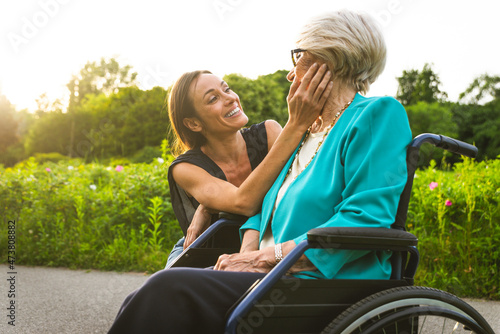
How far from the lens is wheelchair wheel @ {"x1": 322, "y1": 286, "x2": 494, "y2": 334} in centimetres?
140

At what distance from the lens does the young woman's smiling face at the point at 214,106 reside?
2.42 metres

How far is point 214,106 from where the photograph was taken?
241 cm

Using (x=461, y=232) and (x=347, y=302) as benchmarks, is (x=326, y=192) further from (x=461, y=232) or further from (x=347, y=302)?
(x=461, y=232)

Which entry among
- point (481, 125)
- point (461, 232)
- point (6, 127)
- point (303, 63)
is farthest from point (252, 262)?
point (6, 127)

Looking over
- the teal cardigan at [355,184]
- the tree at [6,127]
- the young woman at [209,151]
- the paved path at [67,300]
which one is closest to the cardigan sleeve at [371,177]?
the teal cardigan at [355,184]

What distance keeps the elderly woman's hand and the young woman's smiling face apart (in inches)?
33.6

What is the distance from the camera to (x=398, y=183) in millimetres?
1549

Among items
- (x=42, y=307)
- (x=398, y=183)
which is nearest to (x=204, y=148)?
(x=398, y=183)

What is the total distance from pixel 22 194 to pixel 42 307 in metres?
2.49

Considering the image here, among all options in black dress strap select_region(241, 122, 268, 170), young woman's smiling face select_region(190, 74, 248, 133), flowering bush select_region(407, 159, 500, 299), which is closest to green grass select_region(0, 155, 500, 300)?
flowering bush select_region(407, 159, 500, 299)

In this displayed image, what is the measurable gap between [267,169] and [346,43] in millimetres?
577

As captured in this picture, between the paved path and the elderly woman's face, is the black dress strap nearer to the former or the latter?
the elderly woman's face

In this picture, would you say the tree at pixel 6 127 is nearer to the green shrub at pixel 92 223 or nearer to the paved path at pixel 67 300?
the green shrub at pixel 92 223

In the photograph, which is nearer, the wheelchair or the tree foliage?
the wheelchair
